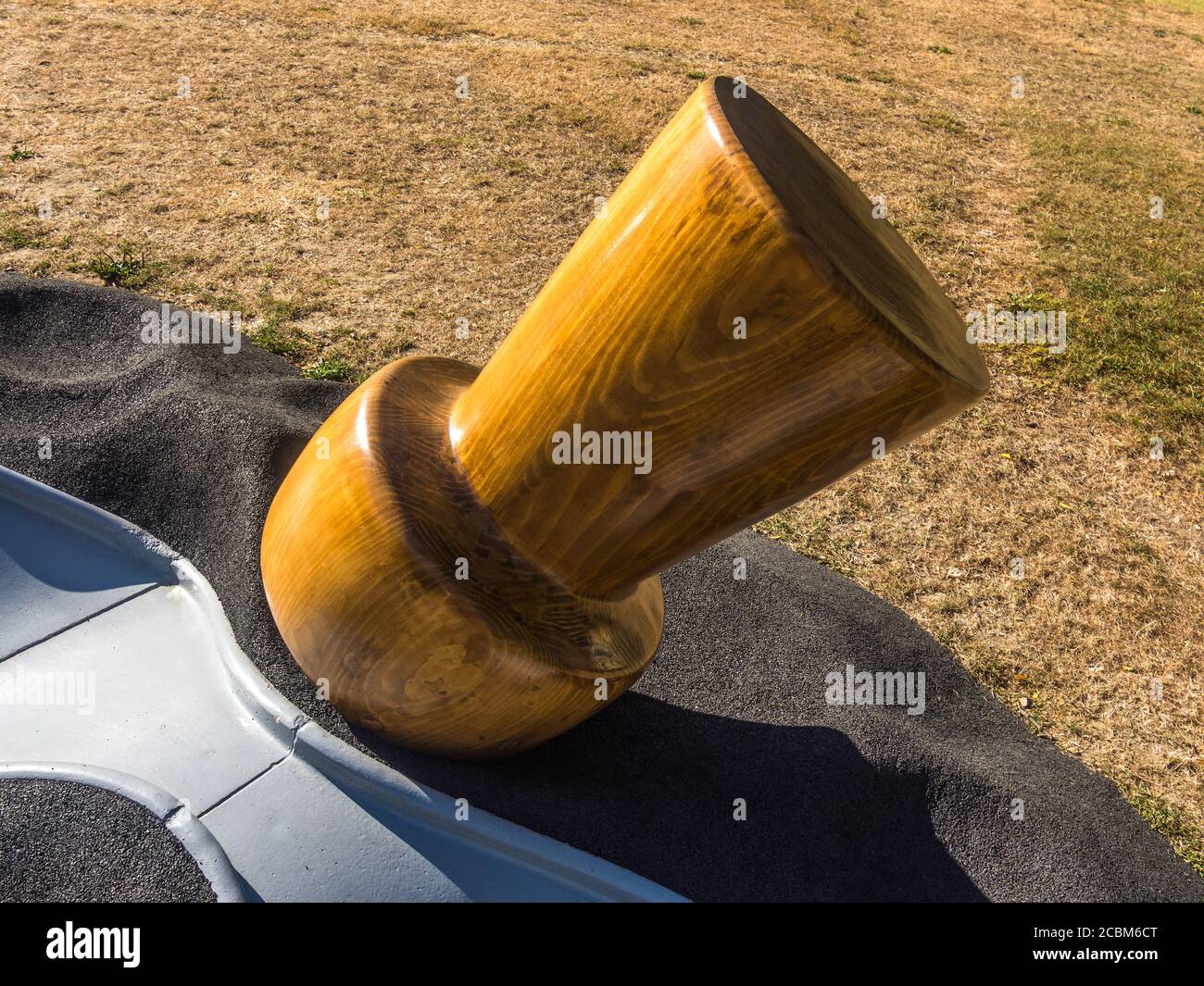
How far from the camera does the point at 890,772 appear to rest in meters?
3.53

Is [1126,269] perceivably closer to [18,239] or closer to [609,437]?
[609,437]

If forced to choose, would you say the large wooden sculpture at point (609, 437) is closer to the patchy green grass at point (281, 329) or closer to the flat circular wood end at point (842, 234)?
the flat circular wood end at point (842, 234)

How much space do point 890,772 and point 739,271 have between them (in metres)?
2.17

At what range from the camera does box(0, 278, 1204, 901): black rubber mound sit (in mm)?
3020

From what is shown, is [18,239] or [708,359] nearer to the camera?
[708,359]

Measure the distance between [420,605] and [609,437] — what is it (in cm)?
58

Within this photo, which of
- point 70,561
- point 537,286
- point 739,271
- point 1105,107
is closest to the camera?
point 739,271

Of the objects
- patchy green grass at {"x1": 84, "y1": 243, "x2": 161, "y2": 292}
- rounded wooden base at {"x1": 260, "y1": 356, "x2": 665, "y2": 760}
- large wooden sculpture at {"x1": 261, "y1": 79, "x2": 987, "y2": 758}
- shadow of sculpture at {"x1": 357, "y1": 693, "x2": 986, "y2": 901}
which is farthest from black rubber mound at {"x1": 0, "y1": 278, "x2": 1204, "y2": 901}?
patchy green grass at {"x1": 84, "y1": 243, "x2": 161, "y2": 292}

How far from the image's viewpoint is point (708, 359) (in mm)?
2078

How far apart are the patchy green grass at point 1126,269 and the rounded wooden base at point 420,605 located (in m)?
4.96

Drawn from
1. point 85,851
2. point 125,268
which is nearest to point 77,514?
point 85,851
